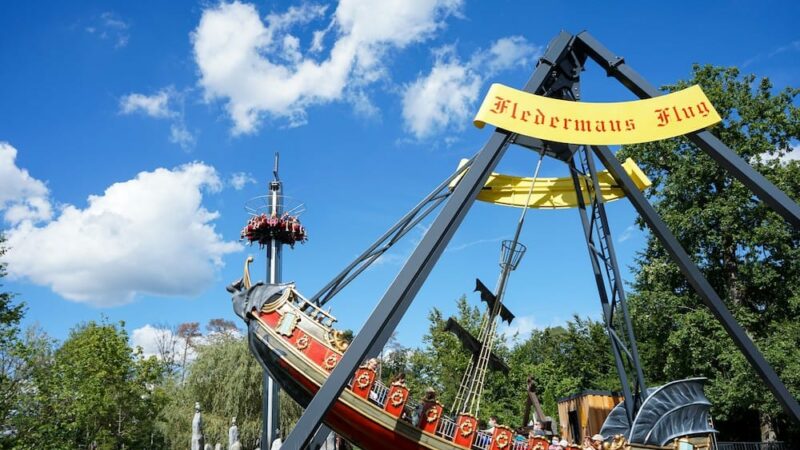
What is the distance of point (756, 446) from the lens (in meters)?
20.9

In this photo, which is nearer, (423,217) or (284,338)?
(284,338)

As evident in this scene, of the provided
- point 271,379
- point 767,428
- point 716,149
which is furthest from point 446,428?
point 767,428

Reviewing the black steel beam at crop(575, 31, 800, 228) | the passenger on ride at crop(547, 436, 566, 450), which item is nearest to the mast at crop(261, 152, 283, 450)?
the passenger on ride at crop(547, 436, 566, 450)

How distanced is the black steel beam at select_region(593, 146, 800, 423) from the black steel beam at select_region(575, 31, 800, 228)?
1547 mm

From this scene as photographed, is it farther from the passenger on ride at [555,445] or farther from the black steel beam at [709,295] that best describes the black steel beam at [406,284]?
the passenger on ride at [555,445]

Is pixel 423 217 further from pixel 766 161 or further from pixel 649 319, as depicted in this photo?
pixel 766 161

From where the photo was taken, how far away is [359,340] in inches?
335

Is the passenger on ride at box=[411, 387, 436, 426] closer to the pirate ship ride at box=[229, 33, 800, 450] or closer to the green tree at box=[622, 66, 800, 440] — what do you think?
the pirate ship ride at box=[229, 33, 800, 450]

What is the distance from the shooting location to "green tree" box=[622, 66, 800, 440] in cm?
2042

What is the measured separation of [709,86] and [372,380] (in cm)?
2016

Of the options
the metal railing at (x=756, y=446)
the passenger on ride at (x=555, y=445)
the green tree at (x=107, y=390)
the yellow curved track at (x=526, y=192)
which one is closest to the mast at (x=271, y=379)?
the green tree at (x=107, y=390)

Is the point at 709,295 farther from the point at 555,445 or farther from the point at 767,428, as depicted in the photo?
the point at 767,428

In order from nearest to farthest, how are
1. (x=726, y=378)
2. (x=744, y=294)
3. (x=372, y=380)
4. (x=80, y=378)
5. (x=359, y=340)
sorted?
(x=359, y=340) → (x=372, y=380) → (x=726, y=378) → (x=744, y=294) → (x=80, y=378)

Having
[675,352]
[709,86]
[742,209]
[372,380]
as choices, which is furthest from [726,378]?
[372,380]
